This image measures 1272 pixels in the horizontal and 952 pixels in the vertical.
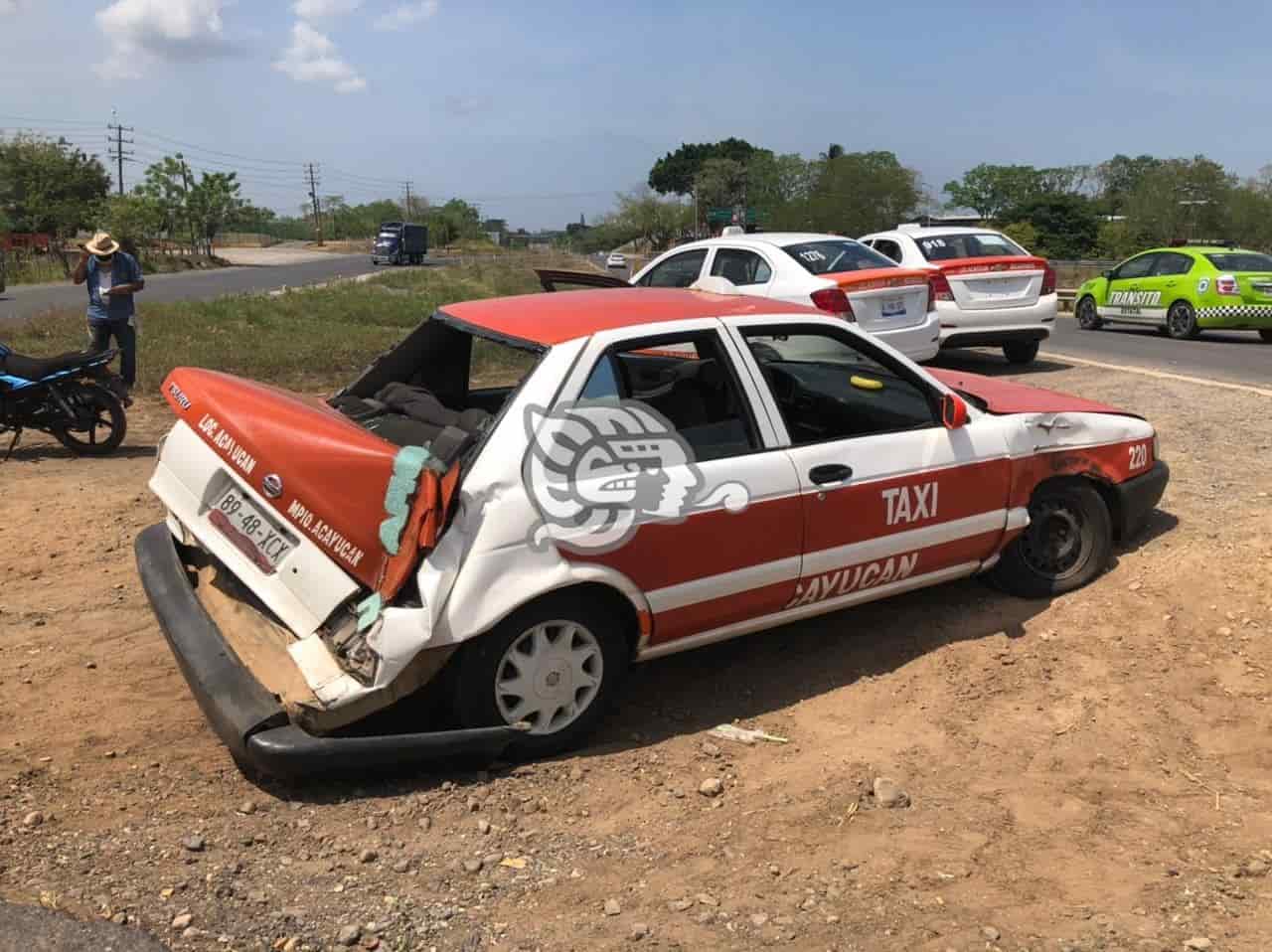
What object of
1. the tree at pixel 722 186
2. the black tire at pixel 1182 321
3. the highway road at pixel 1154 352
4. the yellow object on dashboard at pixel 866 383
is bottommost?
the highway road at pixel 1154 352

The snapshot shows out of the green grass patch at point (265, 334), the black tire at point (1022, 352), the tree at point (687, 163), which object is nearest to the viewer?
the black tire at point (1022, 352)

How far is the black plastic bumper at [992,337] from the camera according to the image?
1121 cm

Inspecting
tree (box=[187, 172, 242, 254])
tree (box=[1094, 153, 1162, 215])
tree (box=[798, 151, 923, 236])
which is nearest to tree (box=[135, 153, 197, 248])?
tree (box=[187, 172, 242, 254])

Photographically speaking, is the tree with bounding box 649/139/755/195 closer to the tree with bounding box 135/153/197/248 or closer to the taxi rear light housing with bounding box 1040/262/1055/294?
the tree with bounding box 135/153/197/248

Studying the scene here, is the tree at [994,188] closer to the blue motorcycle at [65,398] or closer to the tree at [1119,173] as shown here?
the tree at [1119,173]

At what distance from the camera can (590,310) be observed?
422 cm

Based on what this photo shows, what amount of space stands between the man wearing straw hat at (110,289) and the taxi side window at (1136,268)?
574 inches

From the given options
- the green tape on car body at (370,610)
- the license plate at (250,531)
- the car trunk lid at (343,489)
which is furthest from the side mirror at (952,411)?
the license plate at (250,531)

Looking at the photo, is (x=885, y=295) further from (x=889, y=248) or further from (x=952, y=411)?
(x=952, y=411)

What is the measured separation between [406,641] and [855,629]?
8.08ft

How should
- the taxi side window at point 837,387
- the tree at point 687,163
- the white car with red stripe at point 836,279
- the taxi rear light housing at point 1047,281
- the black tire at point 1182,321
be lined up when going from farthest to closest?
the tree at point 687,163 → the black tire at point 1182,321 → the taxi rear light housing at point 1047,281 → the white car with red stripe at point 836,279 → the taxi side window at point 837,387

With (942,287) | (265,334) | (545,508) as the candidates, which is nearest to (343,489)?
(545,508)

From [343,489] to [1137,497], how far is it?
13.0 ft

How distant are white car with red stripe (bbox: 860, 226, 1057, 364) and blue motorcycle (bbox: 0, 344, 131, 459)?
765cm
